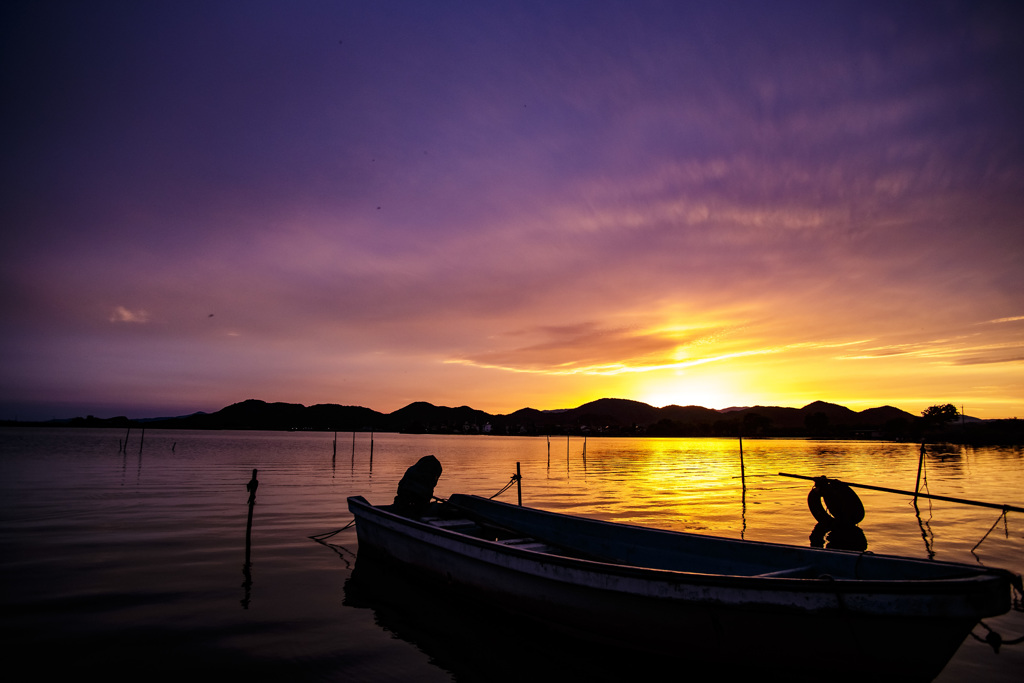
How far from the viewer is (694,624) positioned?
243 inches

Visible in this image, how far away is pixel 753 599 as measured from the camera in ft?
18.9

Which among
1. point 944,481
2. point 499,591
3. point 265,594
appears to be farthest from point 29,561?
point 944,481

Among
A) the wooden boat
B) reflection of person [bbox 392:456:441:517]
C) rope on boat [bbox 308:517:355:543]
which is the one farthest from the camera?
rope on boat [bbox 308:517:355:543]

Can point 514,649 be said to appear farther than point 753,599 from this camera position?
Yes

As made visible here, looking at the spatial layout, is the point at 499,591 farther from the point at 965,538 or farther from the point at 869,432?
the point at 869,432

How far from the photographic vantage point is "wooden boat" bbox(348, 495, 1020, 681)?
5.38m

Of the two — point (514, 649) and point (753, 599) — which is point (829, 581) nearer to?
point (753, 599)

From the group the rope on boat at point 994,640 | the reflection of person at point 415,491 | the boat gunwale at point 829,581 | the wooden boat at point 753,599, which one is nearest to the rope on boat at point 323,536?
the reflection of person at point 415,491

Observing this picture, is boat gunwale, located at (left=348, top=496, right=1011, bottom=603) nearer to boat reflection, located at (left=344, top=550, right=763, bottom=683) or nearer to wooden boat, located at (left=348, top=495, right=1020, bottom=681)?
wooden boat, located at (left=348, top=495, right=1020, bottom=681)

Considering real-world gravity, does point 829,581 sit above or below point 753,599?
above

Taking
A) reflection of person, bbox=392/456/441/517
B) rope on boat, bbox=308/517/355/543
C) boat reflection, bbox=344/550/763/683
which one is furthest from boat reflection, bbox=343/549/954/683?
rope on boat, bbox=308/517/355/543

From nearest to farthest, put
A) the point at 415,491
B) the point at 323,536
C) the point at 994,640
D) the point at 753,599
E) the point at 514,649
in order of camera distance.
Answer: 1. the point at 753,599
2. the point at 994,640
3. the point at 514,649
4. the point at 415,491
5. the point at 323,536

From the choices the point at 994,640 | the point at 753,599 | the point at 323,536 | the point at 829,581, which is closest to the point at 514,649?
the point at 753,599

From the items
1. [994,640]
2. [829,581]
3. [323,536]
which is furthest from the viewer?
[323,536]
